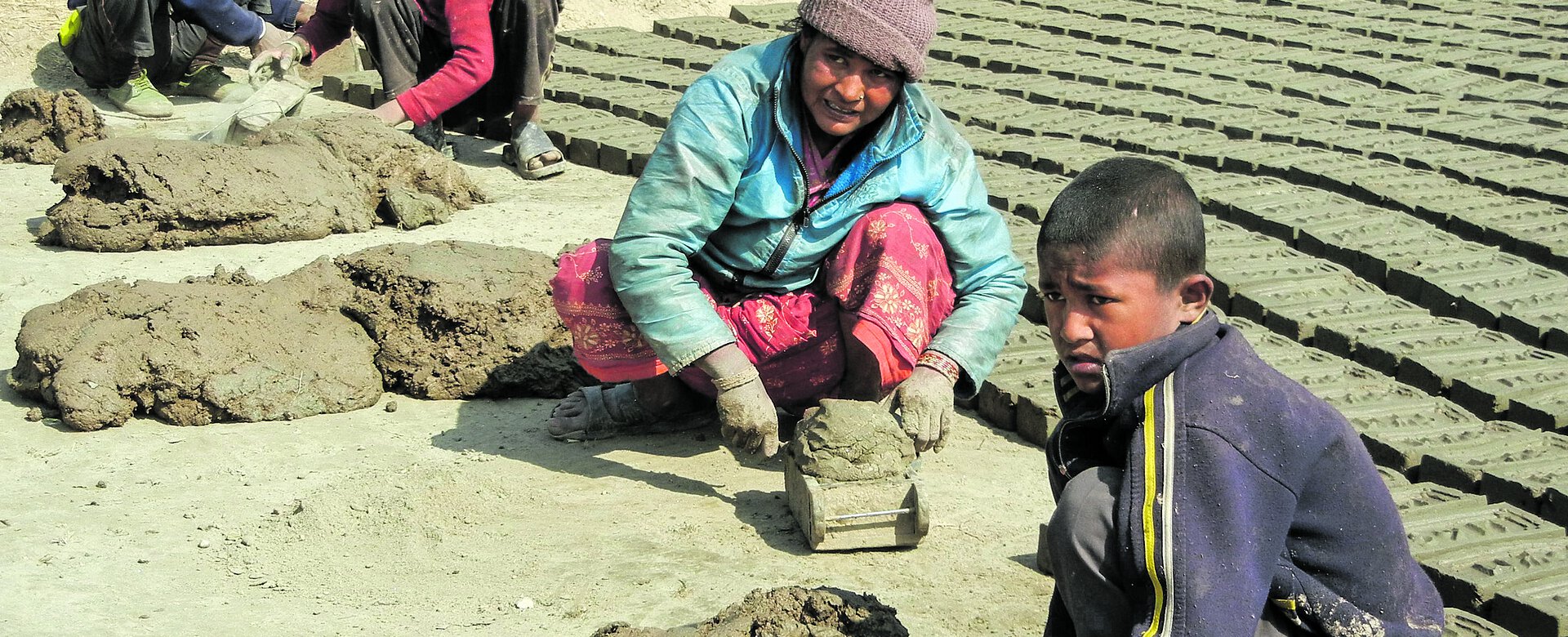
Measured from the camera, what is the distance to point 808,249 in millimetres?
3506

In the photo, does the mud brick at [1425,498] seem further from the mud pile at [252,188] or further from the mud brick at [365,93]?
the mud brick at [365,93]

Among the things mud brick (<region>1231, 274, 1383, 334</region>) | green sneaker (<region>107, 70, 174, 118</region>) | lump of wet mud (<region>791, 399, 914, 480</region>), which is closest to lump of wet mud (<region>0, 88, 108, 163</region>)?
green sneaker (<region>107, 70, 174, 118</region>)

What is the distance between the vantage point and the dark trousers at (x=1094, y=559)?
1.95 m

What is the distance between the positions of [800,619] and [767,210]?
3.88 ft

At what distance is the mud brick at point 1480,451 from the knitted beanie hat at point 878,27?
5.66 ft

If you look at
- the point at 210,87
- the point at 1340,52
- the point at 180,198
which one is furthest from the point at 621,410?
the point at 1340,52

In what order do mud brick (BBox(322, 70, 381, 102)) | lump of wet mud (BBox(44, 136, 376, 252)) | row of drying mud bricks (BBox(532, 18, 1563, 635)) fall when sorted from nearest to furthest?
1. row of drying mud bricks (BBox(532, 18, 1563, 635))
2. lump of wet mud (BBox(44, 136, 376, 252))
3. mud brick (BBox(322, 70, 381, 102))

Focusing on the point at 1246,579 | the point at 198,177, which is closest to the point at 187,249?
the point at 198,177

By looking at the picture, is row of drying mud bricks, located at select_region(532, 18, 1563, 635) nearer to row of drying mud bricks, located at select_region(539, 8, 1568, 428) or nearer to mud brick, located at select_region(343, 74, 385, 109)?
row of drying mud bricks, located at select_region(539, 8, 1568, 428)

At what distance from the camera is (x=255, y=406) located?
3803mm

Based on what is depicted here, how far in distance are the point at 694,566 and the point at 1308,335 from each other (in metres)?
2.42

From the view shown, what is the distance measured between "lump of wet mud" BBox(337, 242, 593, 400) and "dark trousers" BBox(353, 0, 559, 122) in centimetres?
226

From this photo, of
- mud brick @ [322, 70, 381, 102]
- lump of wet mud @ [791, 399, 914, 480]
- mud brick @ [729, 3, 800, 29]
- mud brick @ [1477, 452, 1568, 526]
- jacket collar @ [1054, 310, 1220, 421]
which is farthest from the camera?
mud brick @ [729, 3, 800, 29]

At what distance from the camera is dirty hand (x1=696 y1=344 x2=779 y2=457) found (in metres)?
3.22
